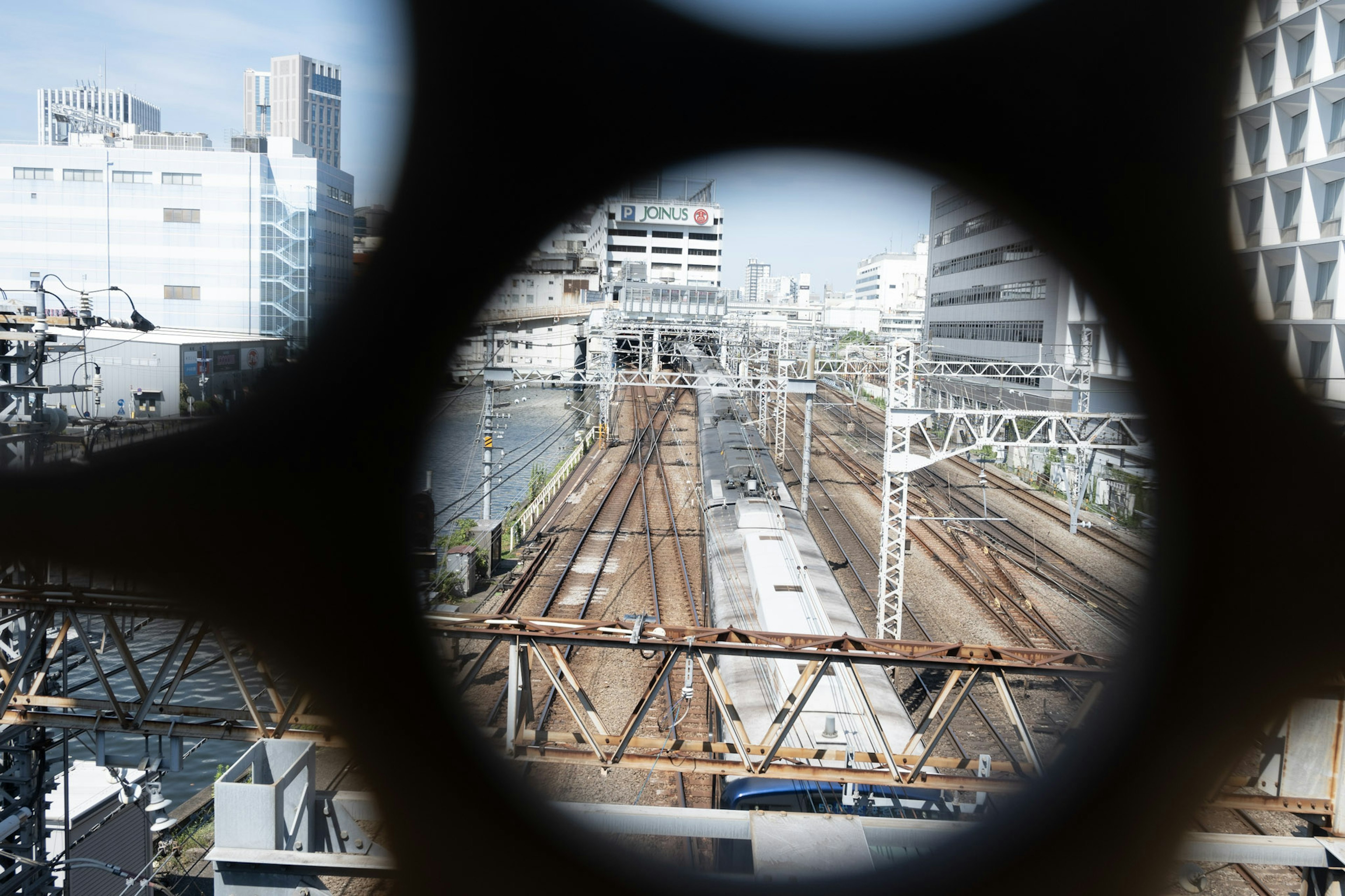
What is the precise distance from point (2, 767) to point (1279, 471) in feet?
38.8

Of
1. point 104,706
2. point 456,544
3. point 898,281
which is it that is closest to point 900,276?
point 898,281

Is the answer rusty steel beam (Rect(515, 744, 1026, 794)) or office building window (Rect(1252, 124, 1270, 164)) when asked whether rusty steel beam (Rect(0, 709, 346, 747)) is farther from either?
office building window (Rect(1252, 124, 1270, 164))

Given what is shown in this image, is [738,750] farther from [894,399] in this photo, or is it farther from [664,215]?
[664,215]

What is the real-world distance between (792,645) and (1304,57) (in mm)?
11241

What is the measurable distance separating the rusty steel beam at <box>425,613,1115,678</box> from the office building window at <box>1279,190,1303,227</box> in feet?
32.2

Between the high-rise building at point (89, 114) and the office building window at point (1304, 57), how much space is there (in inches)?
863

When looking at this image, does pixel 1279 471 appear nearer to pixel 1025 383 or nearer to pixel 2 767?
pixel 1025 383

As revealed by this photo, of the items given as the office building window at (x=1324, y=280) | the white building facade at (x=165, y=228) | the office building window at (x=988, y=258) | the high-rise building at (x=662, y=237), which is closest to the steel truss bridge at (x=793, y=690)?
the office building window at (x=1324, y=280)

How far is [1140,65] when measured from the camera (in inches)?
495

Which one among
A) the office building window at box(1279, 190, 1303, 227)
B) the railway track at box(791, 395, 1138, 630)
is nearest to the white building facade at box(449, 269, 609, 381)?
the railway track at box(791, 395, 1138, 630)

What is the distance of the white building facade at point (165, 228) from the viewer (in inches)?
720

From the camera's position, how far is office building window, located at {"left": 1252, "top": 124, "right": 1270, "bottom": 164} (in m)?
10.8

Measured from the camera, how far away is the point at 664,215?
1860 inches

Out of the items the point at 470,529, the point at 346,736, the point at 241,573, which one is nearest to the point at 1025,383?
the point at 470,529
